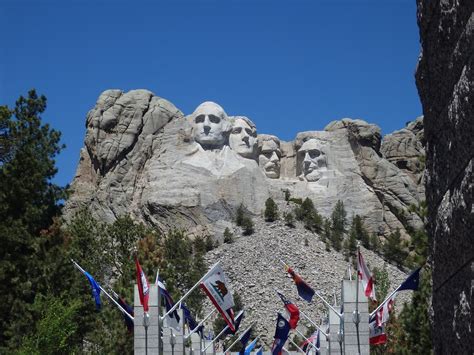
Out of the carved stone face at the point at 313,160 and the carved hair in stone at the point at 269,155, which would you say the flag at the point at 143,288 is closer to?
the carved stone face at the point at 313,160

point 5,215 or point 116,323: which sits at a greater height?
point 5,215

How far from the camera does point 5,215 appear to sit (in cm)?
3750

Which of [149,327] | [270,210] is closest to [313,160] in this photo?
[270,210]

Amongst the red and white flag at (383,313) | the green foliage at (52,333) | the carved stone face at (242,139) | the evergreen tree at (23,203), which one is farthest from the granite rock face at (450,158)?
the carved stone face at (242,139)

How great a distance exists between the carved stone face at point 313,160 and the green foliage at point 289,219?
2.80 meters

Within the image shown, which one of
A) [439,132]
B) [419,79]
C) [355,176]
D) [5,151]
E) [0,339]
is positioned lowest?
[439,132]

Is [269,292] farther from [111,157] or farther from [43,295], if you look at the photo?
[43,295]

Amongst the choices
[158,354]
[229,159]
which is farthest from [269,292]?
[158,354]

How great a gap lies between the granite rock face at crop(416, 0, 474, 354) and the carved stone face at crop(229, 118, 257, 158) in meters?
54.6

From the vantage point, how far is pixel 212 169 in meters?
58.7

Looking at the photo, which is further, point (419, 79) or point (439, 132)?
point (419, 79)

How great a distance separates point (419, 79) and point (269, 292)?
52.9 m

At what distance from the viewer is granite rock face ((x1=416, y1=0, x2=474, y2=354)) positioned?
434cm

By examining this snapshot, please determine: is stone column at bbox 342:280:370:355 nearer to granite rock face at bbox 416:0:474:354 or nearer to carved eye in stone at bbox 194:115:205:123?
granite rock face at bbox 416:0:474:354
